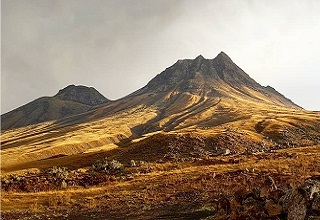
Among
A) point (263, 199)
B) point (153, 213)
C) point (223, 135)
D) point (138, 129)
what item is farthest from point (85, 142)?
point (263, 199)

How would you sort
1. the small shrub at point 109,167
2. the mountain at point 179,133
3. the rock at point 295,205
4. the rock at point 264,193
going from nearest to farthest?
the rock at point 295,205
the rock at point 264,193
the small shrub at point 109,167
the mountain at point 179,133

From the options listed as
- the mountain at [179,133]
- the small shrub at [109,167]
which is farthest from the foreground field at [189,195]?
the mountain at [179,133]

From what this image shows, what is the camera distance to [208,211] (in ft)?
72.5

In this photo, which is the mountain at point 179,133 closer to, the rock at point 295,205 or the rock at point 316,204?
the rock at point 295,205

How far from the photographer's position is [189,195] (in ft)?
92.1

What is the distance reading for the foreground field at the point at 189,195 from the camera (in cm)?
1832

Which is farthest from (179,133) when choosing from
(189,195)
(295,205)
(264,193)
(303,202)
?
(303,202)

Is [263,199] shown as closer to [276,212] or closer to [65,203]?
[276,212]

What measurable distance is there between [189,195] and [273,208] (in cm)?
1169

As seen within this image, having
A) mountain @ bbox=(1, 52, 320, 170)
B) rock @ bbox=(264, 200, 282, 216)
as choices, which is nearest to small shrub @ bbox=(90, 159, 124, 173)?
mountain @ bbox=(1, 52, 320, 170)

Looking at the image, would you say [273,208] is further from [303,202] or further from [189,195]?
[189,195]

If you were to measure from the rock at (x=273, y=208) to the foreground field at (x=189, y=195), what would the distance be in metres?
0.03

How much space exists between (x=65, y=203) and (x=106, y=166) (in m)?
17.8

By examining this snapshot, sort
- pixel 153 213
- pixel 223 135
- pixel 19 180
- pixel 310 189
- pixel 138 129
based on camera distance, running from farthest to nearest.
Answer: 1. pixel 138 129
2. pixel 223 135
3. pixel 19 180
4. pixel 153 213
5. pixel 310 189
